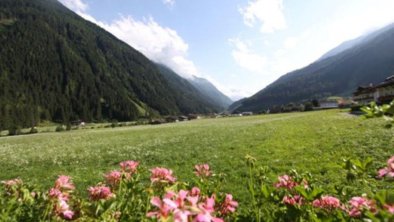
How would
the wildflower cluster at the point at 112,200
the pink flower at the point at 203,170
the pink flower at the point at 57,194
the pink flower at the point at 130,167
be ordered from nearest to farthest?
the wildflower cluster at the point at 112,200
the pink flower at the point at 57,194
the pink flower at the point at 130,167
the pink flower at the point at 203,170

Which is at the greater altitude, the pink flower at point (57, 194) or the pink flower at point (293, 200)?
the pink flower at point (57, 194)

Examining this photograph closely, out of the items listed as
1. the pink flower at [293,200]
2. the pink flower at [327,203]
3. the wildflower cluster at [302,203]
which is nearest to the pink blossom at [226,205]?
the wildflower cluster at [302,203]

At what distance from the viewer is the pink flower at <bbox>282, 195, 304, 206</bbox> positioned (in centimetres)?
359

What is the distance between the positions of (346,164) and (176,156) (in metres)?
18.5

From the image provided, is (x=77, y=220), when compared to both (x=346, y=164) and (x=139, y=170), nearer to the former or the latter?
(x=139, y=170)

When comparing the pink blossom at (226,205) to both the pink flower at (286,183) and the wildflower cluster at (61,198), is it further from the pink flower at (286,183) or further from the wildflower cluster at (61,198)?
the wildflower cluster at (61,198)

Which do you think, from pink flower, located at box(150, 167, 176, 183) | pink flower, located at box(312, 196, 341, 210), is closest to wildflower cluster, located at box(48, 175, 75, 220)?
pink flower, located at box(150, 167, 176, 183)

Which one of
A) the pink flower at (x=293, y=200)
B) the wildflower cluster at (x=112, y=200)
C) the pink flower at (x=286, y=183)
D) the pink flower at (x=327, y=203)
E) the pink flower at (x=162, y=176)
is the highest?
the pink flower at (x=162, y=176)

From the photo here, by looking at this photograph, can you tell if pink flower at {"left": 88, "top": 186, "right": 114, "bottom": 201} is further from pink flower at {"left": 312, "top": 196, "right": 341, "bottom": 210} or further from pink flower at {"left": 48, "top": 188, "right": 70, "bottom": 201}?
pink flower at {"left": 312, "top": 196, "right": 341, "bottom": 210}

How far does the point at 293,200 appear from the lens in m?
3.64

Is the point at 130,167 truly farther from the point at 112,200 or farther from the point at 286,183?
the point at 286,183

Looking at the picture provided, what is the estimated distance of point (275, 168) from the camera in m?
15.5

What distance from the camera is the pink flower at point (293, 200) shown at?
3.59m

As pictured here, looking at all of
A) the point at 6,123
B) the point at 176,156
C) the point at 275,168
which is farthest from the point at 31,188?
the point at 6,123
